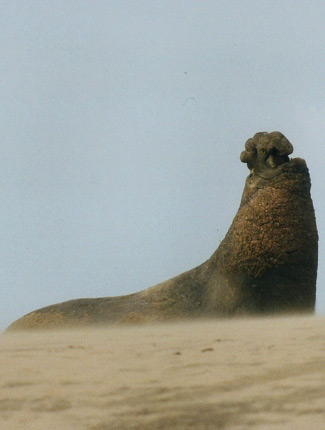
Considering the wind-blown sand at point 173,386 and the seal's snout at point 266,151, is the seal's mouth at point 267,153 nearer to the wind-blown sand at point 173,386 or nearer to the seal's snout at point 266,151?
the seal's snout at point 266,151

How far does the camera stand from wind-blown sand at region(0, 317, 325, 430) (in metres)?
2.86

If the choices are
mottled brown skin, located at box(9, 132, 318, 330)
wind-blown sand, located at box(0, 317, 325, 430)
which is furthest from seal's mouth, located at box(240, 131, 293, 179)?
wind-blown sand, located at box(0, 317, 325, 430)

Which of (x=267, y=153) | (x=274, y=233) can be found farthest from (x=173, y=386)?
(x=267, y=153)

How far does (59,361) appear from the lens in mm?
4293

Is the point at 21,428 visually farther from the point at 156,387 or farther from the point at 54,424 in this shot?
the point at 156,387

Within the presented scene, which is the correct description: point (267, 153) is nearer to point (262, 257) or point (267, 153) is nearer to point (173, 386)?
point (262, 257)

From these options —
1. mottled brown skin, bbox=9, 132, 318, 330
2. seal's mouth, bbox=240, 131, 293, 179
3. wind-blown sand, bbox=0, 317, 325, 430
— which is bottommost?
wind-blown sand, bbox=0, 317, 325, 430

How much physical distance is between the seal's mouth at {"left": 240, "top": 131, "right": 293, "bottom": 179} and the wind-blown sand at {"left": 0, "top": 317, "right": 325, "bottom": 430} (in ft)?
14.3

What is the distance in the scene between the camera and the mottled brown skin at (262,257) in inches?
333

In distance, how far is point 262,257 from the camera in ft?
27.8

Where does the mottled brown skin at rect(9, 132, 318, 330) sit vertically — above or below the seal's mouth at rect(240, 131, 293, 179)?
below

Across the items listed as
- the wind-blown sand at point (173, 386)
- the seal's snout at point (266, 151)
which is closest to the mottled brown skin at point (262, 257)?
the seal's snout at point (266, 151)

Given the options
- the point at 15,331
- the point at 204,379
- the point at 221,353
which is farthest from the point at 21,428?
the point at 15,331

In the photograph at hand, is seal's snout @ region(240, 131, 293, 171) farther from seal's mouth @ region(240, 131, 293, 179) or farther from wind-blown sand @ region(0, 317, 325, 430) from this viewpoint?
wind-blown sand @ region(0, 317, 325, 430)
